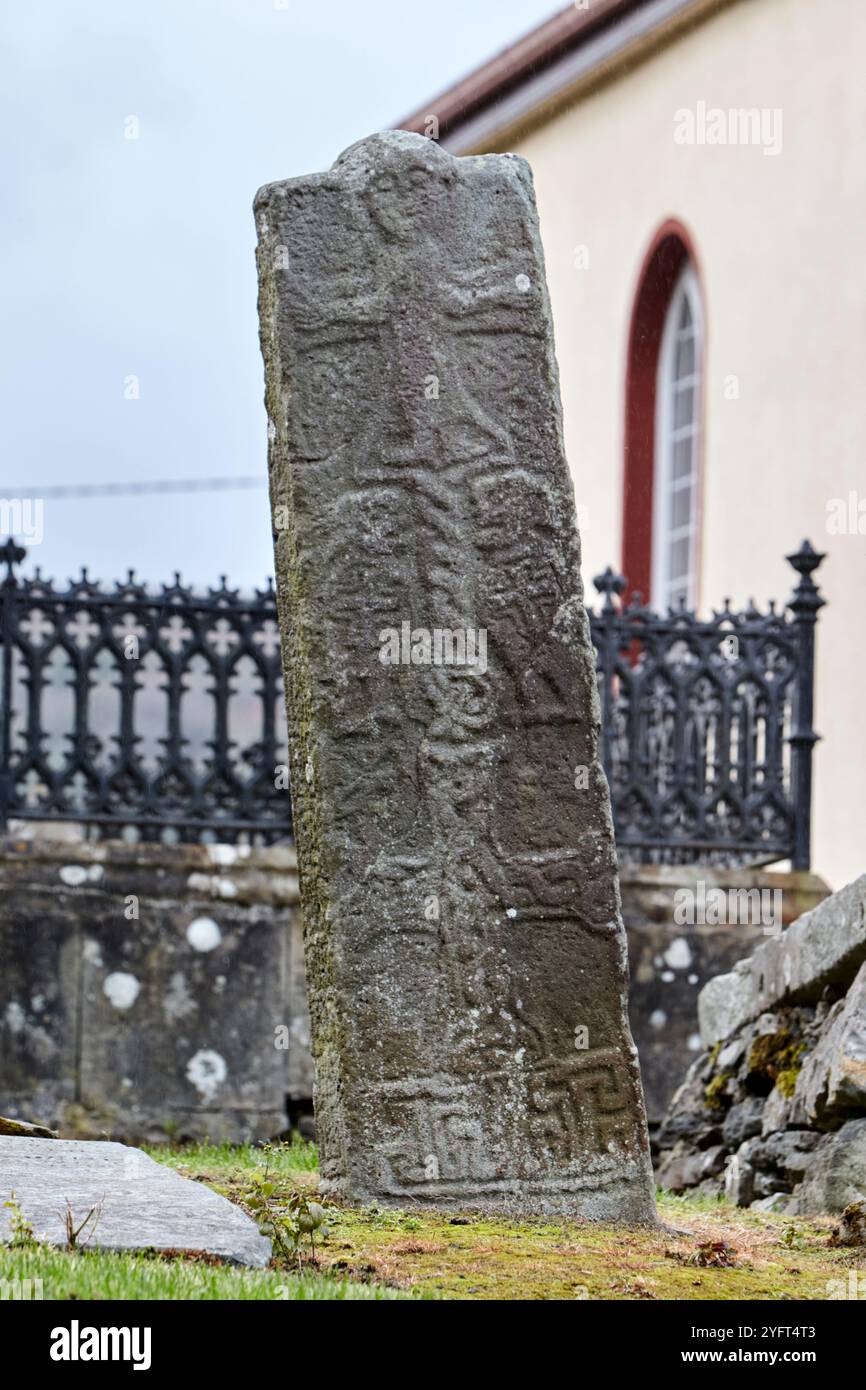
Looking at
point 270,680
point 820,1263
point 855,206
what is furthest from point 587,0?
point 820,1263

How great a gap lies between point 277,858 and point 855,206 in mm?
5996

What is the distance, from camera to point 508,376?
5.01 meters

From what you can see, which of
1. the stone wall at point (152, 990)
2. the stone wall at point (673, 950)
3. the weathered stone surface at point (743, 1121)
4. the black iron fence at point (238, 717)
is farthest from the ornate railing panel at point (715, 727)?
the weathered stone surface at point (743, 1121)

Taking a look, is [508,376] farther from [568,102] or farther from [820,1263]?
[568,102]

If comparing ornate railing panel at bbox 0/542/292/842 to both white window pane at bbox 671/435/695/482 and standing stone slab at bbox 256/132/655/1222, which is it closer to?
standing stone slab at bbox 256/132/655/1222

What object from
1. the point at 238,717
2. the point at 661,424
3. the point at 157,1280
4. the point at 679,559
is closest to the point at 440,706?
the point at 157,1280

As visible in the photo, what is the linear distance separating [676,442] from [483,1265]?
12.0m

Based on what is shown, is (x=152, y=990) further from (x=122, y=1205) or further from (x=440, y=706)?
(x=122, y=1205)

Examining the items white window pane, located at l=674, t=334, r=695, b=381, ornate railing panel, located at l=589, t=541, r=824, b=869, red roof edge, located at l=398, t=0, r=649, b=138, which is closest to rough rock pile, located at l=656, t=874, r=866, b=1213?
ornate railing panel, located at l=589, t=541, r=824, b=869

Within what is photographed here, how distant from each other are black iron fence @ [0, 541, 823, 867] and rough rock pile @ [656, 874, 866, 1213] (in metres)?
2.60

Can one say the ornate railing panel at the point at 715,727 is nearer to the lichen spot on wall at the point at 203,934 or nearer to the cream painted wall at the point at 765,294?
the lichen spot on wall at the point at 203,934

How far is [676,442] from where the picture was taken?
15.5 m

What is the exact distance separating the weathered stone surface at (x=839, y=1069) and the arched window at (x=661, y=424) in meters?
9.43

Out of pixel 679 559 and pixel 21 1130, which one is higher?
pixel 679 559
